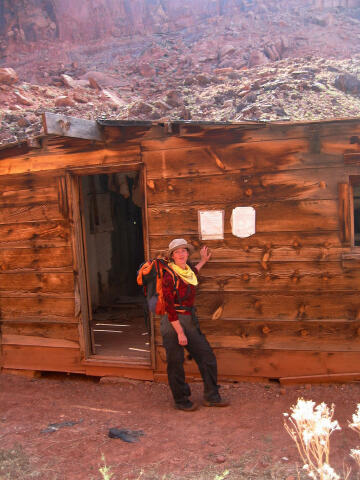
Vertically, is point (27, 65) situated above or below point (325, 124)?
above

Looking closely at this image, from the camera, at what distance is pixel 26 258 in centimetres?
560

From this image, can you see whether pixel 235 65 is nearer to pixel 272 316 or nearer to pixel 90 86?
pixel 90 86

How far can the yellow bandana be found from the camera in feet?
14.1

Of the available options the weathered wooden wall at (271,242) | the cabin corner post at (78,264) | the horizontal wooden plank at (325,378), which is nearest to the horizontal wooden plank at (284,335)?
the weathered wooden wall at (271,242)

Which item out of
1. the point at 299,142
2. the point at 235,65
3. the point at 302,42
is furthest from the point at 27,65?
the point at 299,142

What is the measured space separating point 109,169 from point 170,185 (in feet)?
2.61

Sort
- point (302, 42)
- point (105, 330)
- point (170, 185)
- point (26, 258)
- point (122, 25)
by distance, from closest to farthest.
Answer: point (170, 185)
point (26, 258)
point (105, 330)
point (302, 42)
point (122, 25)

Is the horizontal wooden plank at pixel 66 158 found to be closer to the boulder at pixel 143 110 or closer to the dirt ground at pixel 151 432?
the dirt ground at pixel 151 432

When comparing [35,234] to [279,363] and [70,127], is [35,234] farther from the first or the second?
[279,363]

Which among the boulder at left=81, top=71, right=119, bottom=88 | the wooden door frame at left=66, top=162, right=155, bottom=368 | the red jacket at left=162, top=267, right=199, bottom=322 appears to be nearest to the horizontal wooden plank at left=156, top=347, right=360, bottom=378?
the wooden door frame at left=66, top=162, right=155, bottom=368

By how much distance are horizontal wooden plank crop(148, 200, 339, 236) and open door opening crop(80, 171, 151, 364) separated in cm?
152

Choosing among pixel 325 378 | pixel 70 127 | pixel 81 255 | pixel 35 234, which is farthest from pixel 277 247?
pixel 35 234

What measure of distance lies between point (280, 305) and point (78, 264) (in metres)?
2.47

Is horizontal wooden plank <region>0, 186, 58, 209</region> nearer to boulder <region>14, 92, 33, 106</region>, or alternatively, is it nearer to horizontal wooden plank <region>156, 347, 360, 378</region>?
horizontal wooden plank <region>156, 347, 360, 378</region>
